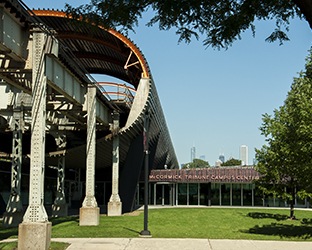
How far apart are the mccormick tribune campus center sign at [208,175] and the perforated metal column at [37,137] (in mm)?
27769

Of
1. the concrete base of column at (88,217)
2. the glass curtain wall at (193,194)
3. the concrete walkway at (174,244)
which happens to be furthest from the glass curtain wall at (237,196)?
the concrete walkway at (174,244)

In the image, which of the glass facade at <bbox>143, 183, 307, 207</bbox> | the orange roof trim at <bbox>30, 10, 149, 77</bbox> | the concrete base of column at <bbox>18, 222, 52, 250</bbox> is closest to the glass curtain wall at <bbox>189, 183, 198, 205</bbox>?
the glass facade at <bbox>143, 183, 307, 207</bbox>

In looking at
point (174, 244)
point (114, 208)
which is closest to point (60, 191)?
point (114, 208)

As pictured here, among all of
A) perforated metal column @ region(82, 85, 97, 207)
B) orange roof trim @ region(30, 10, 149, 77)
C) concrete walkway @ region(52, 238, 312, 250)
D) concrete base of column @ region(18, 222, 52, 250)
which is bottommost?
concrete walkway @ region(52, 238, 312, 250)

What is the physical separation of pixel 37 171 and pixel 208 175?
1149 inches

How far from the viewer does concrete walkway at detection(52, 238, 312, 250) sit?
14.1m

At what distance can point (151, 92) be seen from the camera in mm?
29016

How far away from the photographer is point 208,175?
41281 mm

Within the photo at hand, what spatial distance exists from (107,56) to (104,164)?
10.7m

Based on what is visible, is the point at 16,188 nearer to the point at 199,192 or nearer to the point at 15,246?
the point at 15,246

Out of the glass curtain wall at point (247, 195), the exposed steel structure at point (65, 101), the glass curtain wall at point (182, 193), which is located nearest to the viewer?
the exposed steel structure at point (65, 101)

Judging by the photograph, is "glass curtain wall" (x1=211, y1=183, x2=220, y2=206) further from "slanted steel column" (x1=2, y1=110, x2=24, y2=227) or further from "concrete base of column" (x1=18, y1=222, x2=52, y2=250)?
"concrete base of column" (x1=18, y1=222, x2=52, y2=250)

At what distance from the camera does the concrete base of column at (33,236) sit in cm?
1321

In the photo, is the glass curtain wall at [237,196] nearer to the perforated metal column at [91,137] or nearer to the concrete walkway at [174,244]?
the perforated metal column at [91,137]
